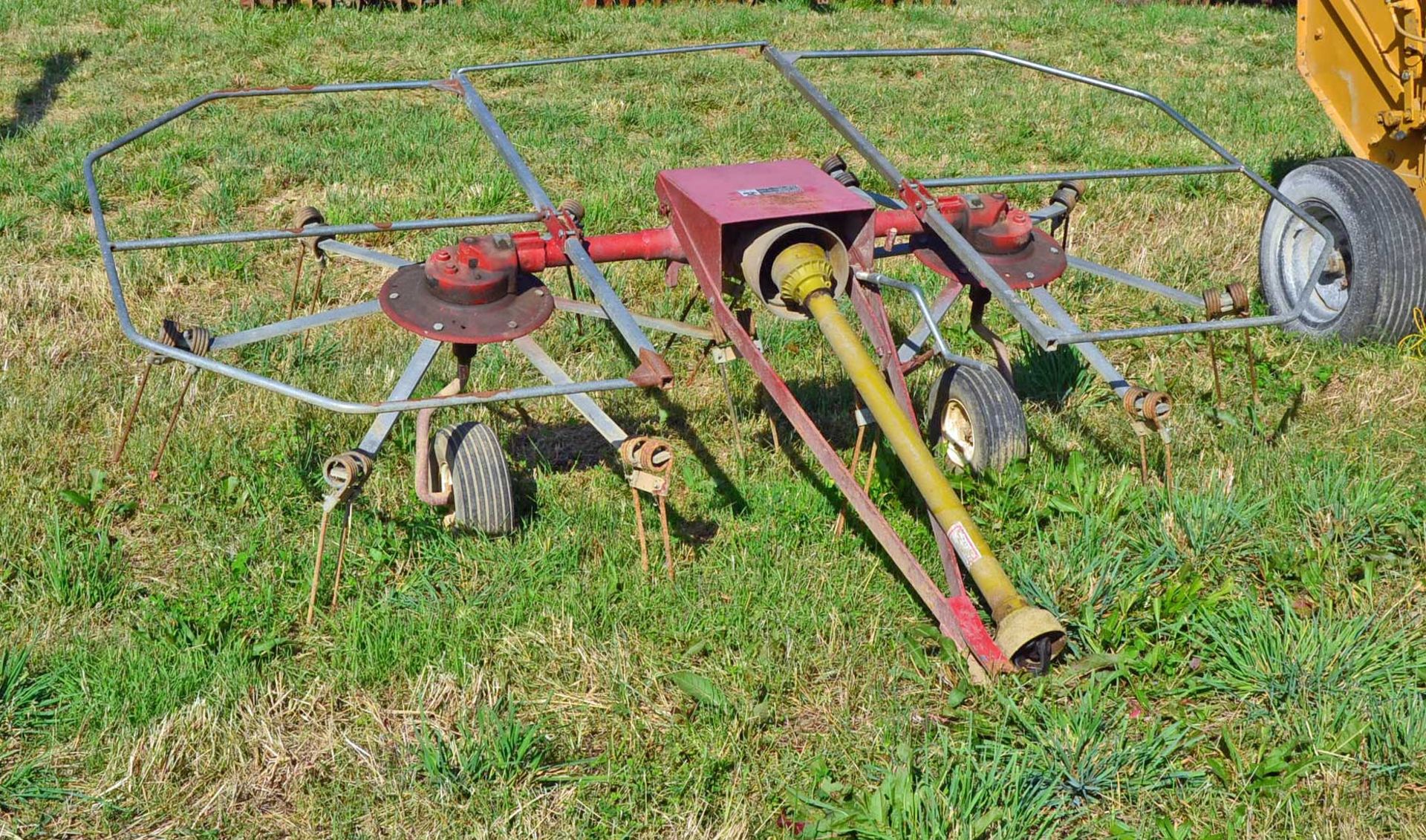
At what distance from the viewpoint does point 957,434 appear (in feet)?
14.5

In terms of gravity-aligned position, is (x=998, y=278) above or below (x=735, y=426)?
above

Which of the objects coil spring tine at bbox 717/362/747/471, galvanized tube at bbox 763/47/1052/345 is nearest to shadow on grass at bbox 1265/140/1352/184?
galvanized tube at bbox 763/47/1052/345

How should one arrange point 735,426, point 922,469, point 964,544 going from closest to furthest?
point 964,544 → point 922,469 → point 735,426

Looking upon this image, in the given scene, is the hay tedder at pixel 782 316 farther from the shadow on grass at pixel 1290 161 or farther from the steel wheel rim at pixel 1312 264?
the shadow on grass at pixel 1290 161

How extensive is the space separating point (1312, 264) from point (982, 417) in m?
2.40

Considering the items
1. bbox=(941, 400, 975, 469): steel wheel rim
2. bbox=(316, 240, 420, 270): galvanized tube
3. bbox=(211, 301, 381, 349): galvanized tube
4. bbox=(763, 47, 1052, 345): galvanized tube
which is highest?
bbox=(763, 47, 1052, 345): galvanized tube

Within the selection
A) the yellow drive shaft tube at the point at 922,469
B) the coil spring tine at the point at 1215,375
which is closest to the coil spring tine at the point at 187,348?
the yellow drive shaft tube at the point at 922,469

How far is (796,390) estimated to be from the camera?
203 inches

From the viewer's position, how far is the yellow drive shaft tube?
10.1 feet

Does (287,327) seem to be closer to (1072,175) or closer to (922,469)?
(922,469)

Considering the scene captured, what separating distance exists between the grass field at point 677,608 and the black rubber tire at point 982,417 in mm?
135

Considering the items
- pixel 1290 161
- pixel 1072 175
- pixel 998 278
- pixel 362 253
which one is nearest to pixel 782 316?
pixel 998 278

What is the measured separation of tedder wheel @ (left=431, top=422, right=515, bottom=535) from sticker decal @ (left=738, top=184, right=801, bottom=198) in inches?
42.7

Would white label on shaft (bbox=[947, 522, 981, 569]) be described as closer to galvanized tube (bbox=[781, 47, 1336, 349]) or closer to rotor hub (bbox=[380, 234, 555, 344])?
galvanized tube (bbox=[781, 47, 1336, 349])
